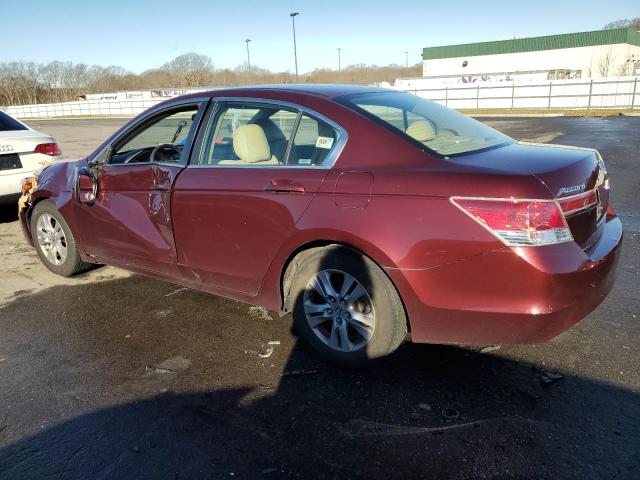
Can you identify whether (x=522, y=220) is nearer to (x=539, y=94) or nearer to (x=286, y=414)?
(x=286, y=414)

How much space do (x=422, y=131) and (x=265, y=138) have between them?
41.7 inches

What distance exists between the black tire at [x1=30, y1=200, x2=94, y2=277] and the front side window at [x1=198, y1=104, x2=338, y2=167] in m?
1.98

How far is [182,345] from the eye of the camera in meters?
3.58

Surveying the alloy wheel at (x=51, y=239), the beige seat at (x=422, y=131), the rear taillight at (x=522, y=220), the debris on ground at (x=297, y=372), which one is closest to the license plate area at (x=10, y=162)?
the alloy wheel at (x=51, y=239)

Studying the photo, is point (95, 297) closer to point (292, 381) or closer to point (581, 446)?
point (292, 381)

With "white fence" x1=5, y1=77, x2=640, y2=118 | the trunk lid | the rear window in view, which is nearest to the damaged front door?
the trunk lid

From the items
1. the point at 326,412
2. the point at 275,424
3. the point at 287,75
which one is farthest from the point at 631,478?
the point at 287,75

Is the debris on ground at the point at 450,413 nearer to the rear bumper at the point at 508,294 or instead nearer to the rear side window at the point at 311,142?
the rear bumper at the point at 508,294

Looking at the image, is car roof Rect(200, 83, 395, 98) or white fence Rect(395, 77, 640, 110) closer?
car roof Rect(200, 83, 395, 98)

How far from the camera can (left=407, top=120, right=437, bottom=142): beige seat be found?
3.07 m

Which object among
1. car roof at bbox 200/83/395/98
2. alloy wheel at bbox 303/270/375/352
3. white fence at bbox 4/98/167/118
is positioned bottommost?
alloy wheel at bbox 303/270/375/352

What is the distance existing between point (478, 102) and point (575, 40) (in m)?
42.1

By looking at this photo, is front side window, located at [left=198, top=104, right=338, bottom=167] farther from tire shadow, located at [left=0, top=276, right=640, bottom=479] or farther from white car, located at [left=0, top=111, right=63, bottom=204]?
white car, located at [left=0, top=111, right=63, bottom=204]

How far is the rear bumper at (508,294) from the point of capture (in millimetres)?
2502
